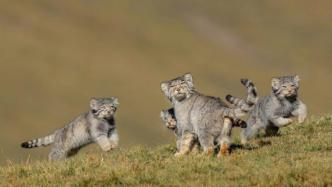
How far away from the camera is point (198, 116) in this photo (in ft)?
71.6

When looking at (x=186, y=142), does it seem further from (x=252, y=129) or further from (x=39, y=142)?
(x=39, y=142)

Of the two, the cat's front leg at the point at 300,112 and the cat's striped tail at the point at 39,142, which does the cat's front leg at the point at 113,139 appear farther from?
the cat's front leg at the point at 300,112

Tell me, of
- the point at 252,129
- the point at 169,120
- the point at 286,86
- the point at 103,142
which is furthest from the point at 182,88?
the point at 103,142

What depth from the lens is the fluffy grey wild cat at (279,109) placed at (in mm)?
25859

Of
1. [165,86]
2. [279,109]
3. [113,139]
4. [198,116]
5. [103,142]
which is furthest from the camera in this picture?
[113,139]

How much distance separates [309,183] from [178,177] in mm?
2676

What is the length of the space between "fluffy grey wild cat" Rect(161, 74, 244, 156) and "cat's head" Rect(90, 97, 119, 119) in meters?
5.03

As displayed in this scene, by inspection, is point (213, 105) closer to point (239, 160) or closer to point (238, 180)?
point (239, 160)

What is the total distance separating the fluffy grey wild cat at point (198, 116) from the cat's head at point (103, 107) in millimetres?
5028

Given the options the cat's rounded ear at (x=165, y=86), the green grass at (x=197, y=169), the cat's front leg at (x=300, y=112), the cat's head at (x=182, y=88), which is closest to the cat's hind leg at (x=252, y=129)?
the cat's front leg at (x=300, y=112)

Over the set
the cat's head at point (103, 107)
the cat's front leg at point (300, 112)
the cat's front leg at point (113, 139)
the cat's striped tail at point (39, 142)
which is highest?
the cat's head at point (103, 107)

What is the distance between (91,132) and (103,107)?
81 centimetres

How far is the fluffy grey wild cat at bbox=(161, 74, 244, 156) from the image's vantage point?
21062 millimetres

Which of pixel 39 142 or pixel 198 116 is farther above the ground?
pixel 39 142
